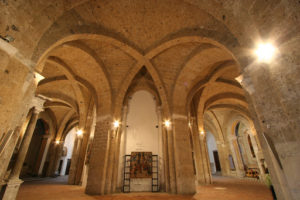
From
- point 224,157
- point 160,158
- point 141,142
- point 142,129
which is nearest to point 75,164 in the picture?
point 141,142

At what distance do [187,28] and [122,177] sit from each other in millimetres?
7488

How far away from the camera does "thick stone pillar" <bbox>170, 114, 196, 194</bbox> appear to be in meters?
6.24

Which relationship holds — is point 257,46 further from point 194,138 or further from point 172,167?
point 194,138

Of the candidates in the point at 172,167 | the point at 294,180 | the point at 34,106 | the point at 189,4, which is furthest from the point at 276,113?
the point at 34,106

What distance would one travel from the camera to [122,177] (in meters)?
7.09

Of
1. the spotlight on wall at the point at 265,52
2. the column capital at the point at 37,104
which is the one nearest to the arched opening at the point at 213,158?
the spotlight on wall at the point at 265,52

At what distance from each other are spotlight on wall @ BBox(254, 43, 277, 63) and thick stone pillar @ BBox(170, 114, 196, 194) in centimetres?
479

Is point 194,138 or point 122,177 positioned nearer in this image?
point 122,177

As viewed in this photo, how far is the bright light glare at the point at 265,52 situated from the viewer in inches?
112

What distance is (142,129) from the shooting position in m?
8.08

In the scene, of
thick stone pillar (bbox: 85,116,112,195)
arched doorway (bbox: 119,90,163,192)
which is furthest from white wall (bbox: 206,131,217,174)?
thick stone pillar (bbox: 85,116,112,195)

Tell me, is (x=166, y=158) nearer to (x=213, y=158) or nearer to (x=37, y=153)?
(x=37, y=153)

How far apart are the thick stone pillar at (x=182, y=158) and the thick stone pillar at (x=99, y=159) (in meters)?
3.28

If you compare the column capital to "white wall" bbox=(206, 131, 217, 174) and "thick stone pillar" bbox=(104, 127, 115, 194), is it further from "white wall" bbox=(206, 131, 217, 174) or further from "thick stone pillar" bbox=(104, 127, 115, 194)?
"white wall" bbox=(206, 131, 217, 174)
